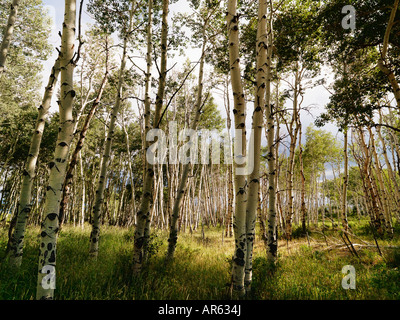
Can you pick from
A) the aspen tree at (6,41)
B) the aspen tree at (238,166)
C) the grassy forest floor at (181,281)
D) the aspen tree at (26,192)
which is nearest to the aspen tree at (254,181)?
the aspen tree at (238,166)

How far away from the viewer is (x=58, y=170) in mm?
1963

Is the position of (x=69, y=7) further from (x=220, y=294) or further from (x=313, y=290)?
(x=313, y=290)

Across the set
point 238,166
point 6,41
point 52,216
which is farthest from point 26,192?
point 238,166

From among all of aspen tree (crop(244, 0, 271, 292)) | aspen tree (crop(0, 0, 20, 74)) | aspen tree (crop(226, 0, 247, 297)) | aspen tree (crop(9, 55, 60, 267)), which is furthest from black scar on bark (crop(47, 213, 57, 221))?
aspen tree (crop(0, 0, 20, 74))

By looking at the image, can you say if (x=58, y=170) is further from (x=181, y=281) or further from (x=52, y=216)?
(x=181, y=281)

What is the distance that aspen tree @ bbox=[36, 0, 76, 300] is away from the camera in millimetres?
1819

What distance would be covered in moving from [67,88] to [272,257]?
4.99 m

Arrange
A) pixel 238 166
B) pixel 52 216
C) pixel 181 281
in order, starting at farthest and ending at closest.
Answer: pixel 181 281, pixel 238 166, pixel 52 216

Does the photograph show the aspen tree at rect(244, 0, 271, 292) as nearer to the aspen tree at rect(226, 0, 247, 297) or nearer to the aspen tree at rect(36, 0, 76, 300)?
the aspen tree at rect(226, 0, 247, 297)

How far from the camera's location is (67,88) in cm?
209

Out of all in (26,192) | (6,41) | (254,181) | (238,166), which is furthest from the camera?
(6,41)

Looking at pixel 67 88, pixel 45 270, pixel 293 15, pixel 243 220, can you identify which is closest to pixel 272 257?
pixel 243 220

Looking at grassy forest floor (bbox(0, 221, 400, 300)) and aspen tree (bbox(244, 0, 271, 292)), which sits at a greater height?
aspen tree (bbox(244, 0, 271, 292))

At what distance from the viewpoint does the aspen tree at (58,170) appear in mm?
1819
